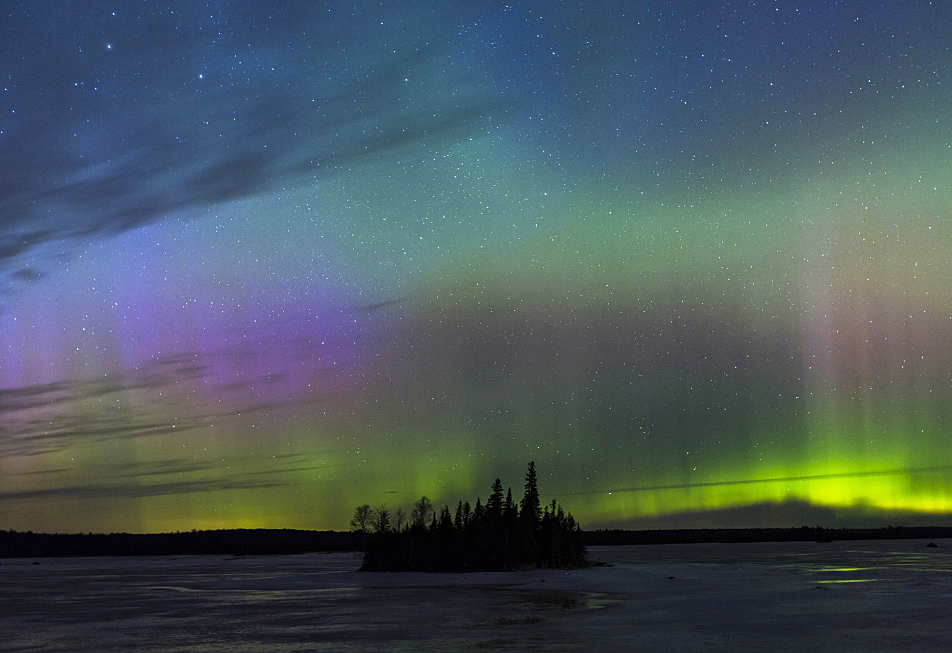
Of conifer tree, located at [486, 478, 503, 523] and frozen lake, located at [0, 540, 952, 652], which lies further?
conifer tree, located at [486, 478, 503, 523]

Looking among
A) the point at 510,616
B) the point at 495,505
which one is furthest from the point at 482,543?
the point at 510,616

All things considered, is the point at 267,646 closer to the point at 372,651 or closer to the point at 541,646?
the point at 372,651

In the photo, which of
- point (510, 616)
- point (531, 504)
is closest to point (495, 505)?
point (531, 504)

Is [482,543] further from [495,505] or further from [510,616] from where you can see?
[510,616]

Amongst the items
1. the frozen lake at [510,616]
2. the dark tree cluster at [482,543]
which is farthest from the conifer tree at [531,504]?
the frozen lake at [510,616]

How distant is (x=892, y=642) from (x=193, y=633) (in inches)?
1361

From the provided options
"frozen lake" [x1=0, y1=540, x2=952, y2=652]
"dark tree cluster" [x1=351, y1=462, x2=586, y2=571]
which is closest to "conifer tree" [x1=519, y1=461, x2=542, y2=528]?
"dark tree cluster" [x1=351, y1=462, x2=586, y2=571]

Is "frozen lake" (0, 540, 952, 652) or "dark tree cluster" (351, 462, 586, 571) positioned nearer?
"frozen lake" (0, 540, 952, 652)

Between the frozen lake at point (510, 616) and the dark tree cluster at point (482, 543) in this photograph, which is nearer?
the frozen lake at point (510, 616)

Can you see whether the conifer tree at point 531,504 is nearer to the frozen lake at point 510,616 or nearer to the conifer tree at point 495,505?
the conifer tree at point 495,505

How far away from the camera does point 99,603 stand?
69000 millimetres

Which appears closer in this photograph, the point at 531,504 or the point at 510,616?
the point at 510,616

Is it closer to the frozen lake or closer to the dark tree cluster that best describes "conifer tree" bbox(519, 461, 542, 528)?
the dark tree cluster

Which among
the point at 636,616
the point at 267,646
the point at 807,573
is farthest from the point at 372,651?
the point at 807,573
